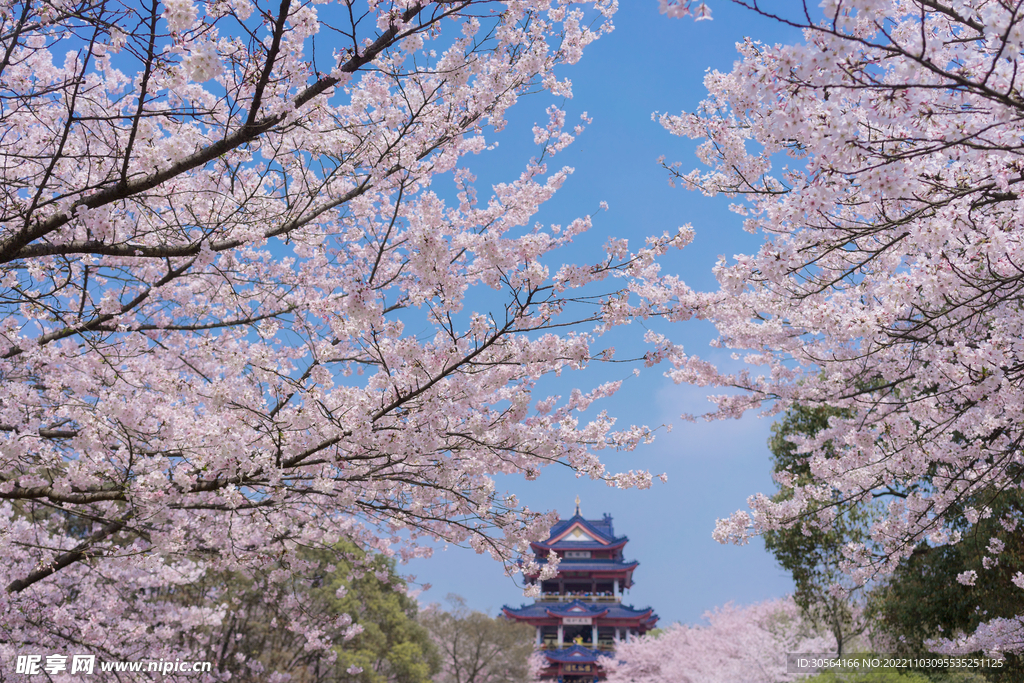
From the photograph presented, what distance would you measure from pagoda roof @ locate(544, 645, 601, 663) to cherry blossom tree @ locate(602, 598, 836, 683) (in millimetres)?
963

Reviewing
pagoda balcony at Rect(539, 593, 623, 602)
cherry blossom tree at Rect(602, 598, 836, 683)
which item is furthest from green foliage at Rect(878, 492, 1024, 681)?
pagoda balcony at Rect(539, 593, 623, 602)

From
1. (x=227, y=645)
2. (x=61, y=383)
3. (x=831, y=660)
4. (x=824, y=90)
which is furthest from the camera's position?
(x=227, y=645)

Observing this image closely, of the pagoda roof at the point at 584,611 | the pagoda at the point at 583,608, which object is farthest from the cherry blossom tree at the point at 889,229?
the pagoda roof at the point at 584,611

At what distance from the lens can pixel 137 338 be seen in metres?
5.45

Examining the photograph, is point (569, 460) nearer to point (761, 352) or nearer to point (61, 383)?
point (761, 352)

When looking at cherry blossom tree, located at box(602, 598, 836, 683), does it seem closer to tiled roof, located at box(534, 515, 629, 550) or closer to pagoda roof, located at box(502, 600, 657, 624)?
pagoda roof, located at box(502, 600, 657, 624)

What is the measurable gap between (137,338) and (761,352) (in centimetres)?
725

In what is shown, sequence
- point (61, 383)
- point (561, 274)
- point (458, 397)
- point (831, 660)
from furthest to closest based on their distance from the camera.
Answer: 1. point (831, 660)
2. point (61, 383)
3. point (458, 397)
4. point (561, 274)

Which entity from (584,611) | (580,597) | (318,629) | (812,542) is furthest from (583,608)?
(318,629)

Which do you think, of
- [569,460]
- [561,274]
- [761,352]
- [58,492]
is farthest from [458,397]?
[761,352]

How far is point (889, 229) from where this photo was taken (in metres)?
4.12

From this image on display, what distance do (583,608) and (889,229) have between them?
32.5 meters

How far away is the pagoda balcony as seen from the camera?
115ft

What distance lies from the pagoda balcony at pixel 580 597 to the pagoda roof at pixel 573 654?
4156 mm
